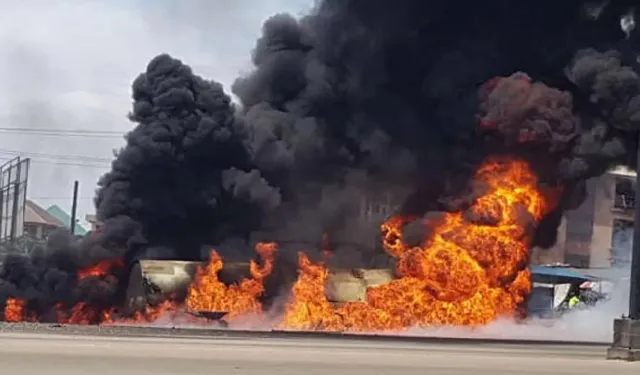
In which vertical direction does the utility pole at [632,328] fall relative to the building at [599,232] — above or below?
below

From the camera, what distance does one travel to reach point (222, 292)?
43.8 metres

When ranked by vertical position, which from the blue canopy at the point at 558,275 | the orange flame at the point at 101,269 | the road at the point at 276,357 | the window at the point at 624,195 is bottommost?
the road at the point at 276,357

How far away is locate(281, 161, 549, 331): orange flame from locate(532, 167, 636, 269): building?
27659mm

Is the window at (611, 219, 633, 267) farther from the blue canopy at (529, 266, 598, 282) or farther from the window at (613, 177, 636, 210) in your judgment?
the blue canopy at (529, 266, 598, 282)

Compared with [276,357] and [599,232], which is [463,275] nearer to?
[276,357]

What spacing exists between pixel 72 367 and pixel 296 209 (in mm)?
28665

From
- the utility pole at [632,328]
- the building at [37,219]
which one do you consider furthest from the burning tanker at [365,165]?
the building at [37,219]

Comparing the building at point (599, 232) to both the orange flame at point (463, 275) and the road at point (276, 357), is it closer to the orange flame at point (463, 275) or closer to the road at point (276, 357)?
the orange flame at point (463, 275)

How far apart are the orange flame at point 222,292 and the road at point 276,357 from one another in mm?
11436

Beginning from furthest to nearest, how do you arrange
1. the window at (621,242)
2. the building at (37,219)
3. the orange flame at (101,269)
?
1. the building at (37,219)
2. the window at (621,242)
3. the orange flame at (101,269)

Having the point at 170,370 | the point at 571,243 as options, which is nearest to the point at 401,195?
the point at 170,370

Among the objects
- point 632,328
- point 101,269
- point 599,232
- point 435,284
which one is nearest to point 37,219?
point 599,232

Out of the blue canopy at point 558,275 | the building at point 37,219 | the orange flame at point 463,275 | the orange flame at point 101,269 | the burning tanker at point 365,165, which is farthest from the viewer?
the building at point 37,219

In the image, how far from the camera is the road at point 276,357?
19.8 m
